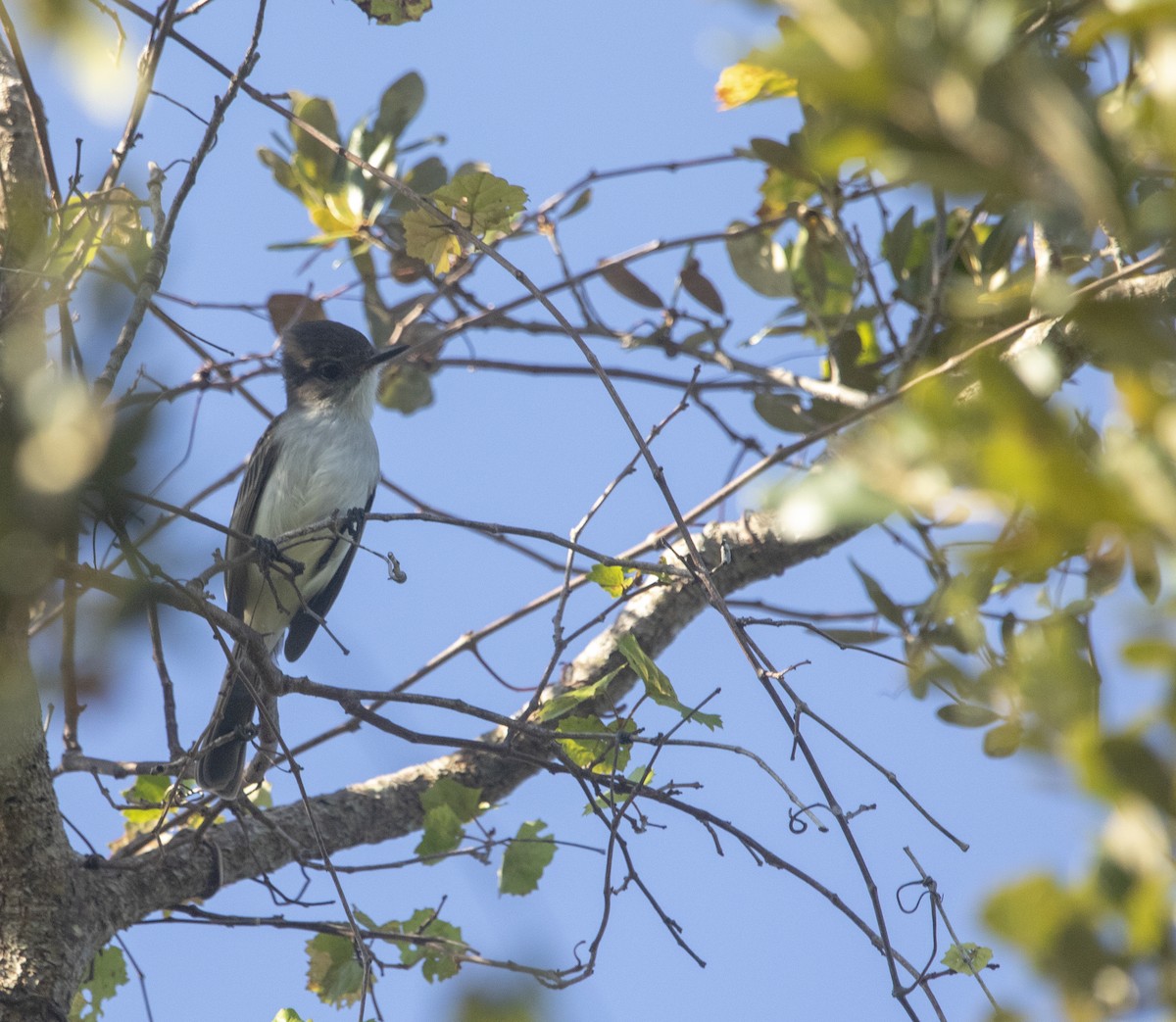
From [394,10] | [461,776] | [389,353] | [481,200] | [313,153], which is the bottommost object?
[461,776]

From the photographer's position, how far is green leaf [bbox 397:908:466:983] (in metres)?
2.93

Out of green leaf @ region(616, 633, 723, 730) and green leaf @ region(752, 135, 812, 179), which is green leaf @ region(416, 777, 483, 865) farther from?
green leaf @ region(752, 135, 812, 179)

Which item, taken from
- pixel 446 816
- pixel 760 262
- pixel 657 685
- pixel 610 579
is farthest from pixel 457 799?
pixel 760 262

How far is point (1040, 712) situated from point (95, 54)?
759 millimetres

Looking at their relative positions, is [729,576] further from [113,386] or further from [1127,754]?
[1127,754]

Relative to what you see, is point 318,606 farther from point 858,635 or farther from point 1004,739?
point 1004,739

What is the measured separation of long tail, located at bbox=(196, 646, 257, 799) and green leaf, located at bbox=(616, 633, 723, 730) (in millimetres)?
779

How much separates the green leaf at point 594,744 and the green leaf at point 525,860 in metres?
0.21

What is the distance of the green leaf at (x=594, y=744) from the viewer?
2764mm

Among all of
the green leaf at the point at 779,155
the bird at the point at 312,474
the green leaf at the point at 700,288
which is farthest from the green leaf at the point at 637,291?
the bird at the point at 312,474

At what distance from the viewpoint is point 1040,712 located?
0.72m

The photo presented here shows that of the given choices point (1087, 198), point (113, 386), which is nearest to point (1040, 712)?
point (1087, 198)

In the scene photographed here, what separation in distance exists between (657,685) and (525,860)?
0.80 m

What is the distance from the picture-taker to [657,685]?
2.46 meters
